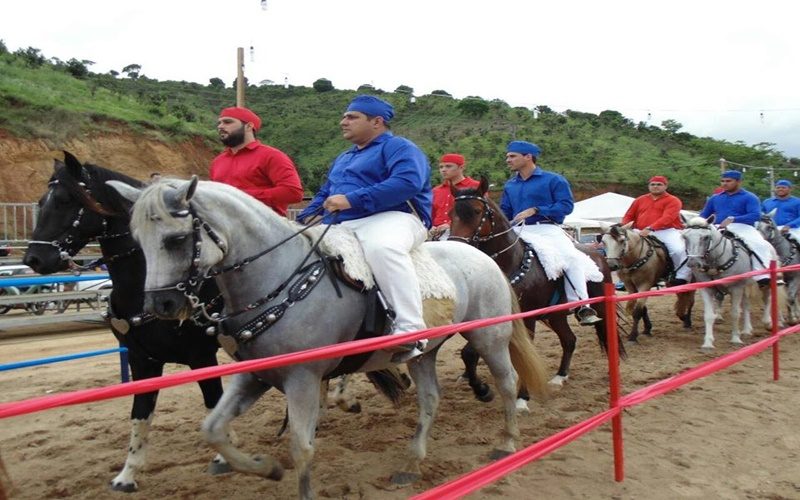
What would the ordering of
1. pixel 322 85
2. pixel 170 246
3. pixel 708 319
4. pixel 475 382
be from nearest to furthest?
pixel 170 246
pixel 475 382
pixel 708 319
pixel 322 85

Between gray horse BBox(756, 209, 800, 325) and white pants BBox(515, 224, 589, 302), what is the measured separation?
252 inches

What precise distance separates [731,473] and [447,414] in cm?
244

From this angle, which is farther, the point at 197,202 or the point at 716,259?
the point at 716,259

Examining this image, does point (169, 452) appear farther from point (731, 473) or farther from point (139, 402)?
point (731, 473)

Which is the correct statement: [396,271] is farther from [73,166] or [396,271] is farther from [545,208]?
[545,208]

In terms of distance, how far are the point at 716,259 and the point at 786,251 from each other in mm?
2853

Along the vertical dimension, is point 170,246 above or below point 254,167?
below

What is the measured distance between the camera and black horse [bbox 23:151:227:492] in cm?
406

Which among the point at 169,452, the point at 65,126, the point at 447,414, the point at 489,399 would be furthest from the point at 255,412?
the point at 65,126

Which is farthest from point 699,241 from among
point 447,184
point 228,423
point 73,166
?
point 73,166

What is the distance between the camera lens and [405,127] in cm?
5706

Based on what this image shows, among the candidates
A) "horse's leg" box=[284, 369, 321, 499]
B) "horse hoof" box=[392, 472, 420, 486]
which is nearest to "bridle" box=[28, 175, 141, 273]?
"horse's leg" box=[284, 369, 321, 499]

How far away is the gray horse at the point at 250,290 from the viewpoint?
2.98m

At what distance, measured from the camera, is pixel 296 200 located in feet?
16.1
